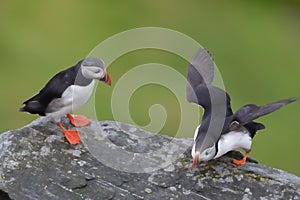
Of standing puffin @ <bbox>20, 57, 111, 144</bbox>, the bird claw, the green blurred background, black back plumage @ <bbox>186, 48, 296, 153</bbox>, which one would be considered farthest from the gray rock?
the green blurred background

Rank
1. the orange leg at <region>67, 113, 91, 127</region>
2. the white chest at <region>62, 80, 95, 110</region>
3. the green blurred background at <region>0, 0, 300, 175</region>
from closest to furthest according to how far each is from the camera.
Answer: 1. the white chest at <region>62, 80, 95, 110</region>
2. the orange leg at <region>67, 113, 91, 127</region>
3. the green blurred background at <region>0, 0, 300, 175</region>

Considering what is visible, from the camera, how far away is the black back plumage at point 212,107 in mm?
3531

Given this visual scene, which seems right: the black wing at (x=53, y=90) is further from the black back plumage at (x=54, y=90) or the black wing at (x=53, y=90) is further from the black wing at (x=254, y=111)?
the black wing at (x=254, y=111)

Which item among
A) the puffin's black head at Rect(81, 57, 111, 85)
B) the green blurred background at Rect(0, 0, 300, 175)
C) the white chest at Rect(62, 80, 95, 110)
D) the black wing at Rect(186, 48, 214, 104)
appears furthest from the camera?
the green blurred background at Rect(0, 0, 300, 175)

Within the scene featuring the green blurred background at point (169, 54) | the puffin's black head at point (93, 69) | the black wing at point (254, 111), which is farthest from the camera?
the green blurred background at point (169, 54)

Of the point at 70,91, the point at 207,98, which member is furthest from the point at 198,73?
the point at 70,91

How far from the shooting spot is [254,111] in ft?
11.7

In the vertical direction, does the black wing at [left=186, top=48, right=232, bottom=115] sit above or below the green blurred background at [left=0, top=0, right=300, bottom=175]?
below

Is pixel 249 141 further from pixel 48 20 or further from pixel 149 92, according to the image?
pixel 48 20

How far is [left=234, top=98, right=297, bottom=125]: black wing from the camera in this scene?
3502 millimetres

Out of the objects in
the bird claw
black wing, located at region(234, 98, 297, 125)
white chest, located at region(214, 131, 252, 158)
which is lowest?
the bird claw

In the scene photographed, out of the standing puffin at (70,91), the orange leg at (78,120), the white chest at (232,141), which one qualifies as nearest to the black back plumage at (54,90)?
the standing puffin at (70,91)

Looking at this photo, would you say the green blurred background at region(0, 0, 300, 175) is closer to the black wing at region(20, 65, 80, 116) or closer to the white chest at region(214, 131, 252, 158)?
the black wing at region(20, 65, 80, 116)

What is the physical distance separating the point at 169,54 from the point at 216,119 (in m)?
3.85
